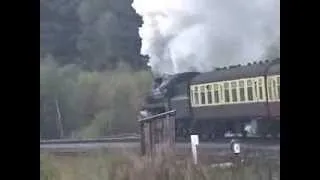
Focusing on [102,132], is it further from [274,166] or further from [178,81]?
[274,166]

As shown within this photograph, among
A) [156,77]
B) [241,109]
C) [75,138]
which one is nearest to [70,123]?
[75,138]

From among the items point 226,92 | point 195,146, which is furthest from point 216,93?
point 195,146

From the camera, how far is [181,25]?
620 mm

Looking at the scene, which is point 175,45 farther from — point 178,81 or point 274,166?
point 274,166

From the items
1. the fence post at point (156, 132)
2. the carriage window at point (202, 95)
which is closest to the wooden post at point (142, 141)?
the fence post at point (156, 132)

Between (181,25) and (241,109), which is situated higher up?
(181,25)

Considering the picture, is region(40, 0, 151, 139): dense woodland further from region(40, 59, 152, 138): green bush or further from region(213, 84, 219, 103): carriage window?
region(213, 84, 219, 103): carriage window

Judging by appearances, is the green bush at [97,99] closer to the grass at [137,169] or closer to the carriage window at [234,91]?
the grass at [137,169]

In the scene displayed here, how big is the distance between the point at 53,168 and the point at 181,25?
0.26 meters

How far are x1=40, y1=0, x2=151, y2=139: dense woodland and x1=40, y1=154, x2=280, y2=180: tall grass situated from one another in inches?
1.5

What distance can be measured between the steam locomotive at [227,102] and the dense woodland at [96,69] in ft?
0.11
